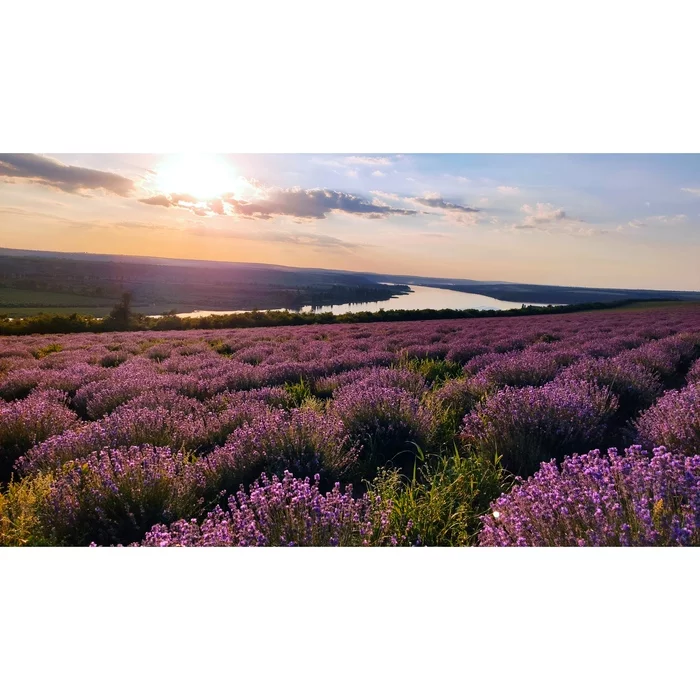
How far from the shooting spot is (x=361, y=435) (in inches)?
119

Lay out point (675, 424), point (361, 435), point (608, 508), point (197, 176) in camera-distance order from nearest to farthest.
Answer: point (608, 508) → point (675, 424) → point (361, 435) → point (197, 176)

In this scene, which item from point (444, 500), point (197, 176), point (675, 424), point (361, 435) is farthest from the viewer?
point (197, 176)

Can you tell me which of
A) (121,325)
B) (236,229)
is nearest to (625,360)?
(236,229)

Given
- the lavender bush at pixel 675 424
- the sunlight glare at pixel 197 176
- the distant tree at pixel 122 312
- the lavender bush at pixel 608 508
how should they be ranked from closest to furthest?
the lavender bush at pixel 608 508
the lavender bush at pixel 675 424
the sunlight glare at pixel 197 176
the distant tree at pixel 122 312

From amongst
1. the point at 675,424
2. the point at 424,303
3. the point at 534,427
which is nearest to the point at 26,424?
the point at 424,303

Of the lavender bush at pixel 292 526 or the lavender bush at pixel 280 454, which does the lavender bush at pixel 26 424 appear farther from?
the lavender bush at pixel 292 526

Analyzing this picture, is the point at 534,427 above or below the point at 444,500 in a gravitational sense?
above

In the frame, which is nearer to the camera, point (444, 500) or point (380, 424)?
point (444, 500)

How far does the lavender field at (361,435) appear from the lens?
210cm

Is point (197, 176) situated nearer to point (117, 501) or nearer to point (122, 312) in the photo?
point (122, 312)

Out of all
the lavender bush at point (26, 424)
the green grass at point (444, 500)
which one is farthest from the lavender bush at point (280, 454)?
the lavender bush at point (26, 424)

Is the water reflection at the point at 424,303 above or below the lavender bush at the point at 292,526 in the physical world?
above
